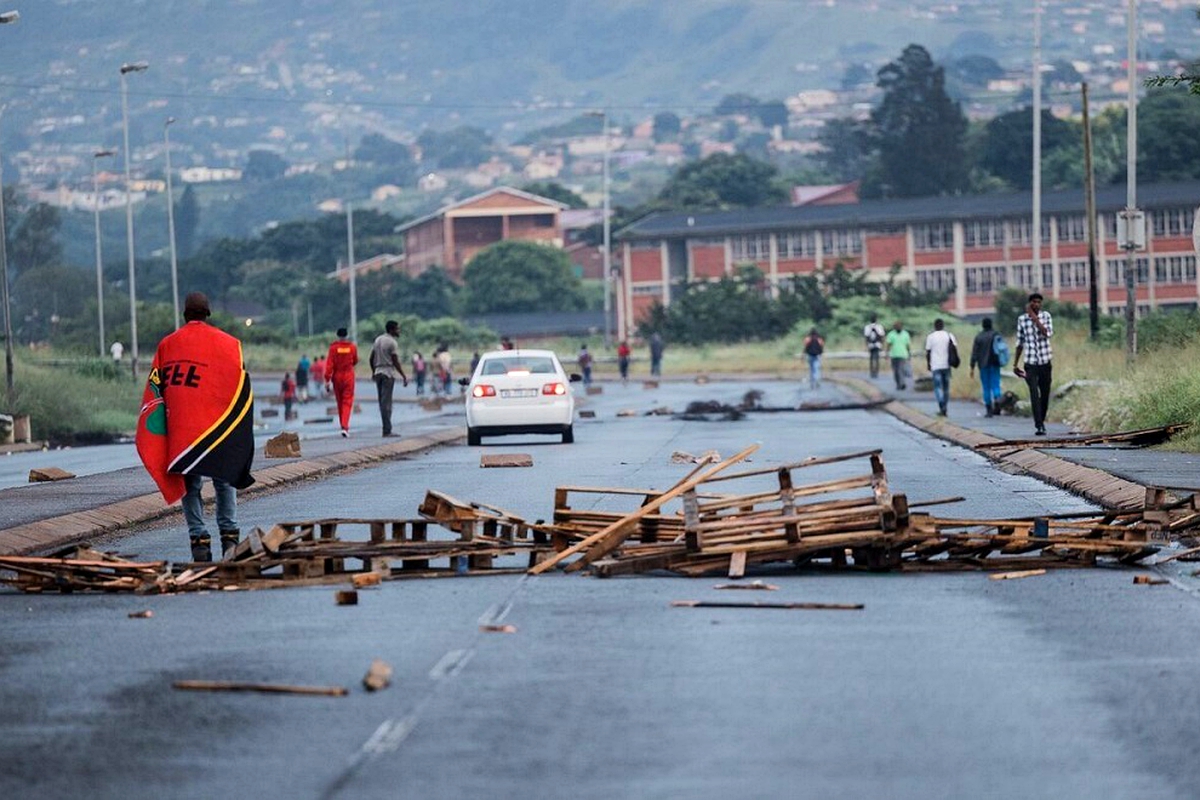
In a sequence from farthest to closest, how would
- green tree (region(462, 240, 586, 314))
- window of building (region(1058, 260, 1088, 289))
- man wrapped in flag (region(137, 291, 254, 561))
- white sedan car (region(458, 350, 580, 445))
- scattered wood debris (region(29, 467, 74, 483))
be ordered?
1. green tree (region(462, 240, 586, 314))
2. window of building (region(1058, 260, 1088, 289))
3. white sedan car (region(458, 350, 580, 445))
4. scattered wood debris (region(29, 467, 74, 483))
5. man wrapped in flag (region(137, 291, 254, 561))

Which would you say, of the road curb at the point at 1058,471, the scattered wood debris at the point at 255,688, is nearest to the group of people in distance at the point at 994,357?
the road curb at the point at 1058,471

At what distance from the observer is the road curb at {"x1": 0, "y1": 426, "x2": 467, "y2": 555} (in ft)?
58.3

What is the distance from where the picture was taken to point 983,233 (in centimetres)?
12606

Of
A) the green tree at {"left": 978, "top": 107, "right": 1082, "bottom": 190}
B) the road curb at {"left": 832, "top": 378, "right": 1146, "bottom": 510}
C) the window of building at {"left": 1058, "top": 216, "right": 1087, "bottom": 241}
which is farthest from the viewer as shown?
the green tree at {"left": 978, "top": 107, "right": 1082, "bottom": 190}

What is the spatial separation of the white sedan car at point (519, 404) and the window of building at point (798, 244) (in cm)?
9590

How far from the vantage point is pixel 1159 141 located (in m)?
130

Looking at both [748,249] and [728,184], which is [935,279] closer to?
[748,249]

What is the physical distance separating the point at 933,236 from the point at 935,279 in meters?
2.44

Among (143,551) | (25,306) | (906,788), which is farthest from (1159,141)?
(906,788)

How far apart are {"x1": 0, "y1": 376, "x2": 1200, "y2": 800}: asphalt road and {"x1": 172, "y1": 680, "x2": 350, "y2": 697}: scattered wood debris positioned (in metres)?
0.10

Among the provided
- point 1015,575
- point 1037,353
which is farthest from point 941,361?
point 1015,575

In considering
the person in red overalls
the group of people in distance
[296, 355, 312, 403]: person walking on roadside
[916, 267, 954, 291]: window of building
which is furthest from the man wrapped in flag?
[916, 267, 954, 291]: window of building

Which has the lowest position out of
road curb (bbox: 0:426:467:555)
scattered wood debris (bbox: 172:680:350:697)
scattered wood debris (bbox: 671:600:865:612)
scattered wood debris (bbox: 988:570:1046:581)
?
scattered wood debris (bbox: 988:570:1046:581)

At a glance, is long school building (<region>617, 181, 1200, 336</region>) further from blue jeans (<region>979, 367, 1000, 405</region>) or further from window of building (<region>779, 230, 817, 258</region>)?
blue jeans (<region>979, 367, 1000, 405</region>)
